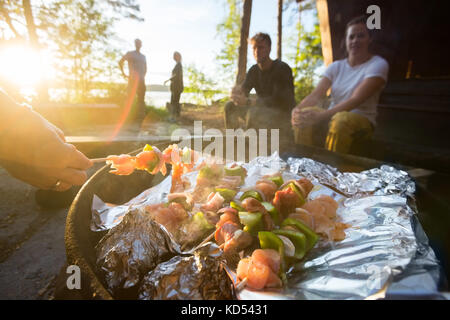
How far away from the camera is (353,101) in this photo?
342cm

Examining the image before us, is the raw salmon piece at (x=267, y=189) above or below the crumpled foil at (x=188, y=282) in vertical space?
above

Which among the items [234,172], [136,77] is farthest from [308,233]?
[136,77]

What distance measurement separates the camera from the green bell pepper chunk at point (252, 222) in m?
1.40

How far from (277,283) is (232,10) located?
12.5 metres

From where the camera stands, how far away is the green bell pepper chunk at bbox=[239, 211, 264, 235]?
140 centimetres

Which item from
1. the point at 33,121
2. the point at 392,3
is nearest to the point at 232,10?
the point at 392,3

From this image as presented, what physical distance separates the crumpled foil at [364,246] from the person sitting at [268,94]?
2609 mm

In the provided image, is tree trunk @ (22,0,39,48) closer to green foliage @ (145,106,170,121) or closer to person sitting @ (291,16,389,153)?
green foliage @ (145,106,170,121)

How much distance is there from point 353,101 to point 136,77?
8.45 m

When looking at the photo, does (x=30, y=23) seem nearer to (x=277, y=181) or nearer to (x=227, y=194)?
(x=227, y=194)

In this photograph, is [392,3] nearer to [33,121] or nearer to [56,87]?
[33,121]

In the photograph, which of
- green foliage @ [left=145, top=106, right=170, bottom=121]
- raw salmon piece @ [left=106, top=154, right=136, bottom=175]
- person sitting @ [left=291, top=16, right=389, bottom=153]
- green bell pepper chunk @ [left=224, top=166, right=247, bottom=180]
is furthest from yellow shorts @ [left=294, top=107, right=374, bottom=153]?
green foliage @ [left=145, top=106, right=170, bottom=121]

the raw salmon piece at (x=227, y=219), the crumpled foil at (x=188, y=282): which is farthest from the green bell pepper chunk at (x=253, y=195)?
the crumpled foil at (x=188, y=282)

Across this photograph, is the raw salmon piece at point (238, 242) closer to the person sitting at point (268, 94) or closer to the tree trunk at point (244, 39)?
the person sitting at point (268, 94)
